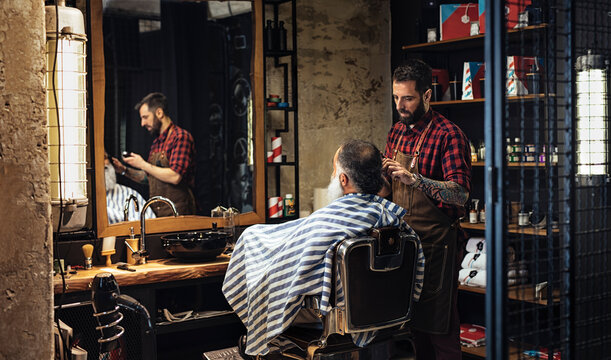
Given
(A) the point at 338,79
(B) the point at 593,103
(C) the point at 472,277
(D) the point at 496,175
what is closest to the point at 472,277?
(C) the point at 472,277

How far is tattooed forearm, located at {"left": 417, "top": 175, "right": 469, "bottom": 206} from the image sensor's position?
331 centimetres

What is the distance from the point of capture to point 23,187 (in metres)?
1.85

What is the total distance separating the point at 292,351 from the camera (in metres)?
3.08

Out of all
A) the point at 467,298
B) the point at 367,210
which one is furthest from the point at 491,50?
the point at 467,298

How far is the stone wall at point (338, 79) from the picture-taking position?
4.90 meters

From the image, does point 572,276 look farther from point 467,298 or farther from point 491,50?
point 467,298

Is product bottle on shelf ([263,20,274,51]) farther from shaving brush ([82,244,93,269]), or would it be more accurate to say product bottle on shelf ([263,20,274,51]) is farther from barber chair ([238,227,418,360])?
barber chair ([238,227,418,360])

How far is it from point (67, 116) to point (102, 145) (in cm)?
105

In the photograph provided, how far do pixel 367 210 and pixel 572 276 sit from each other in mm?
1304

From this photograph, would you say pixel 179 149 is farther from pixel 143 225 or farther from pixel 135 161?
pixel 143 225

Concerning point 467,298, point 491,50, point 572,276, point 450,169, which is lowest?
point 467,298

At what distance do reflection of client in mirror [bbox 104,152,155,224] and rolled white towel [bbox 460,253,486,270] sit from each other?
2.15 meters

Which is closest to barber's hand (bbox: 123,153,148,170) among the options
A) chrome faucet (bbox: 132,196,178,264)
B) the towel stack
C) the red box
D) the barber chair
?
chrome faucet (bbox: 132,196,178,264)

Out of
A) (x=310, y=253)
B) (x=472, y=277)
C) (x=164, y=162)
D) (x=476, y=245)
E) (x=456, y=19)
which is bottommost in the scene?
(x=472, y=277)
